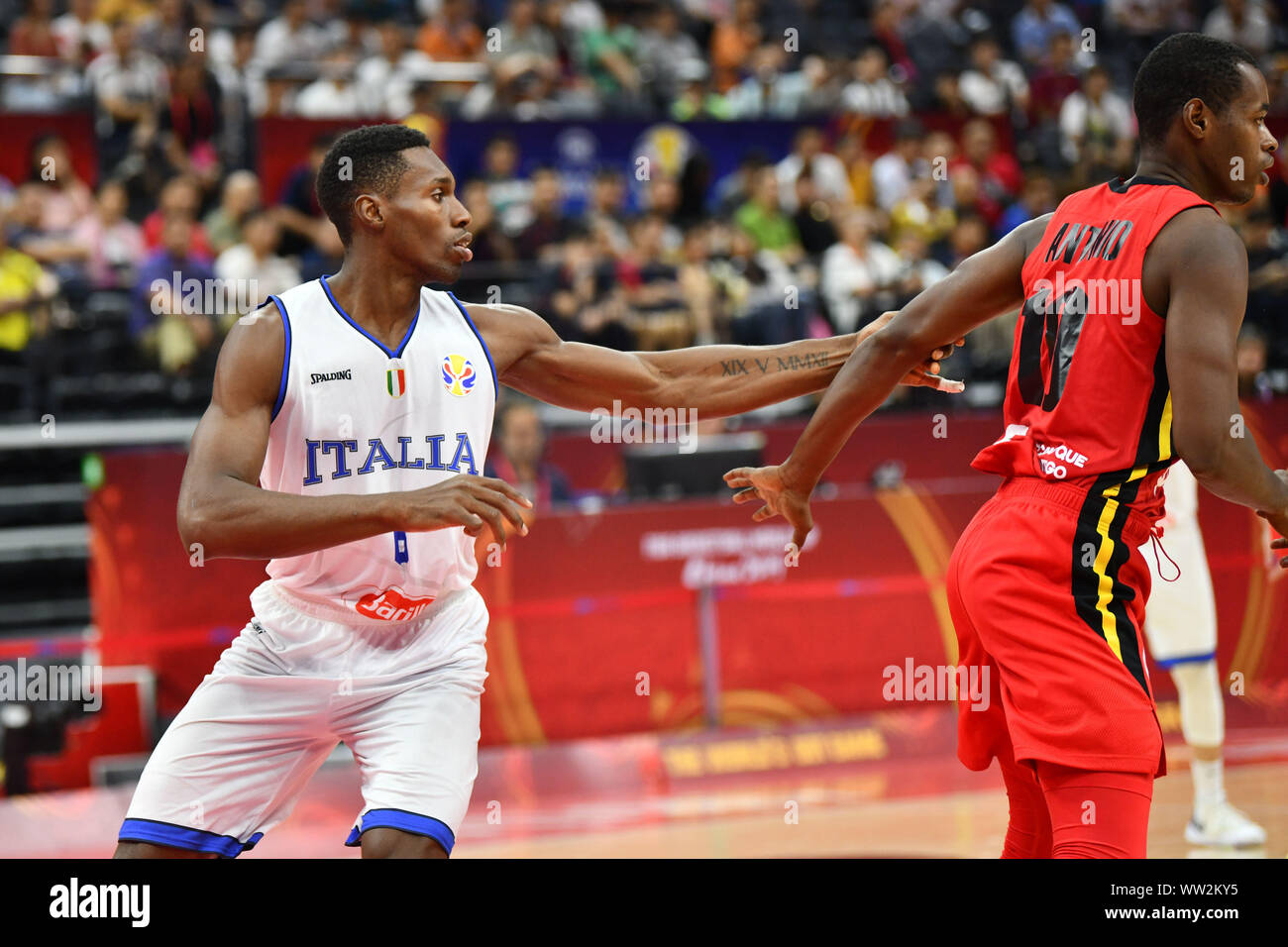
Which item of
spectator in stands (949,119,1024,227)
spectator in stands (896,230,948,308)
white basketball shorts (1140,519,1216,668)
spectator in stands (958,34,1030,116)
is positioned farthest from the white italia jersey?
spectator in stands (958,34,1030,116)

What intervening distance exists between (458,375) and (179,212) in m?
5.97

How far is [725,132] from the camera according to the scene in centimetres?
1189

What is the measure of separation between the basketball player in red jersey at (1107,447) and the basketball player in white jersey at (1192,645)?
125 inches

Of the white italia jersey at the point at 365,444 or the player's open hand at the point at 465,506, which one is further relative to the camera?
the white italia jersey at the point at 365,444

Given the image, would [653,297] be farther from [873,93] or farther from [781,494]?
[781,494]

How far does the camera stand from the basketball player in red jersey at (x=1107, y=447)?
2947 mm

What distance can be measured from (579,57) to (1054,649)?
1022 cm

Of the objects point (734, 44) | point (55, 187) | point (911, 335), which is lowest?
point (911, 335)

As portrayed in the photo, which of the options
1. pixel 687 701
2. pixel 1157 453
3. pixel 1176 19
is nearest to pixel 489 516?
pixel 1157 453

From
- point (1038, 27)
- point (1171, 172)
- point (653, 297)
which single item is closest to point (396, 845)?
point (1171, 172)

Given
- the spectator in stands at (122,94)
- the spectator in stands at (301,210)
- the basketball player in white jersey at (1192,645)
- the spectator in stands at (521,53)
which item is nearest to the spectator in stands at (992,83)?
the spectator in stands at (521,53)

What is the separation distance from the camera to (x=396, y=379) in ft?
12.0

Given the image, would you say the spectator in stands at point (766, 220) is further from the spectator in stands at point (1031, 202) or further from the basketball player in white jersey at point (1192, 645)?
the basketball player in white jersey at point (1192, 645)

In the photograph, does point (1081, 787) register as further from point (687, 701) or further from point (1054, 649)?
point (687, 701)
